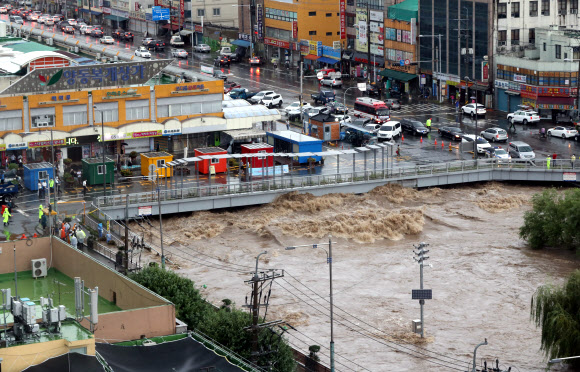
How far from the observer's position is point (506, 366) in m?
58.7

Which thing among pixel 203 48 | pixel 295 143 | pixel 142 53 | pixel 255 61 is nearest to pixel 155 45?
pixel 203 48

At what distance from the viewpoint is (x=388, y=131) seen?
4092 inches

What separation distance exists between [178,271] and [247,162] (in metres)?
18.0

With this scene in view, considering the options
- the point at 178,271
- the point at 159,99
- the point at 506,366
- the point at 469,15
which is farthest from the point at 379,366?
the point at 469,15

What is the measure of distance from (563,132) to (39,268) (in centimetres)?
5804

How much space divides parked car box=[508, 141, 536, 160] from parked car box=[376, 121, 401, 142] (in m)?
11.1

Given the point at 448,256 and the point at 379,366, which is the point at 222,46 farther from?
the point at 379,366

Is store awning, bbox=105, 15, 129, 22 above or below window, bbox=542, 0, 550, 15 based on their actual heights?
below

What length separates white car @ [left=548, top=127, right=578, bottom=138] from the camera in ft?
335

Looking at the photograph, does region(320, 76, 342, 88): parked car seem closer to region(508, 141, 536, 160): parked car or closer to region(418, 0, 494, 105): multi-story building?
region(418, 0, 494, 105): multi-story building

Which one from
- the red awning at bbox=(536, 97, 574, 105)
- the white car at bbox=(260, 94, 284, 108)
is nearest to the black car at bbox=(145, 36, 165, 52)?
the white car at bbox=(260, 94, 284, 108)

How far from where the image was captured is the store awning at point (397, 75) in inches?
4990

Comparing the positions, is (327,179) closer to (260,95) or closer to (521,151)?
(521,151)

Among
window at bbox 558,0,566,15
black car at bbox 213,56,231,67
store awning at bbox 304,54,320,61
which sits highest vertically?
window at bbox 558,0,566,15
